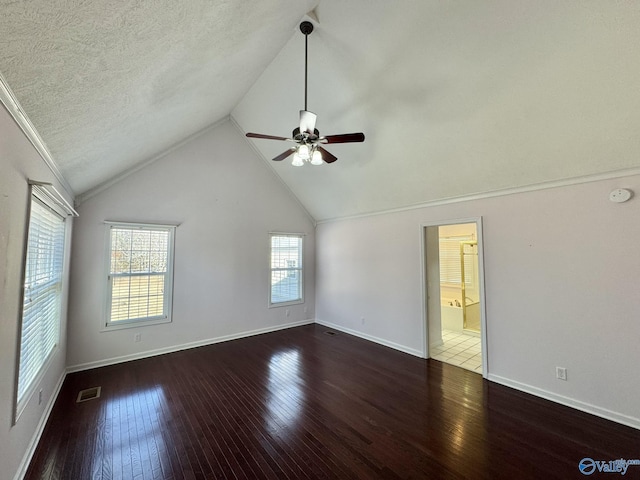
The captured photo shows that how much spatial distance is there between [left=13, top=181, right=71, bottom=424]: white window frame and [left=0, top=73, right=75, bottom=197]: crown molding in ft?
0.93

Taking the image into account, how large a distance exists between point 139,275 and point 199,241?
41.8 inches

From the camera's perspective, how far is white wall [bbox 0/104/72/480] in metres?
1.63

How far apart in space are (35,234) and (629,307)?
550 cm

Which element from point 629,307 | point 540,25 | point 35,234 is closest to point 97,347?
point 35,234

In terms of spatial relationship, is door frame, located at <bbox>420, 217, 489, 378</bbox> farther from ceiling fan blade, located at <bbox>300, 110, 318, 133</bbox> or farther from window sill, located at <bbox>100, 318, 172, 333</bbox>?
window sill, located at <bbox>100, 318, 172, 333</bbox>

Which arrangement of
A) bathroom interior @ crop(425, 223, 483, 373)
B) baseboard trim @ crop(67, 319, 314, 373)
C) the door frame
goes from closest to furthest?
the door frame, baseboard trim @ crop(67, 319, 314, 373), bathroom interior @ crop(425, 223, 483, 373)

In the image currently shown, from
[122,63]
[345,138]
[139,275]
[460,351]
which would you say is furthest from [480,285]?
[139,275]

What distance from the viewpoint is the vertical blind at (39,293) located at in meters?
2.12

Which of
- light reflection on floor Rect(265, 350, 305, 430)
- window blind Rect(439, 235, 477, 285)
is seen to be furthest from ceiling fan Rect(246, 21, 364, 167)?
window blind Rect(439, 235, 477, 285)

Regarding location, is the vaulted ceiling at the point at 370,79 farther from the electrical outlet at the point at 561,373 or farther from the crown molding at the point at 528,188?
the electrical outlet at the point at 561,373

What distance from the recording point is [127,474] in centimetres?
206

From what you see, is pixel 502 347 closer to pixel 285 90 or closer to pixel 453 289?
pixel 453 289

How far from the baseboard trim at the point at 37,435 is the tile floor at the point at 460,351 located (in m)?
4.71

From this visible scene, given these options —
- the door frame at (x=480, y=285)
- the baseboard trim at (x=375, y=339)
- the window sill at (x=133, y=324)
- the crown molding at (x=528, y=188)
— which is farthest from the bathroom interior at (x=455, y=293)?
the window sill at (x=133, y=324)
